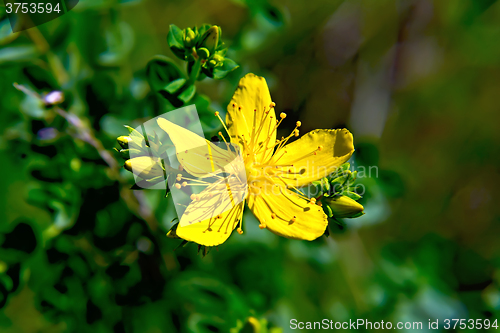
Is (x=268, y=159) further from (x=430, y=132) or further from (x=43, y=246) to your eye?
(x=430, y=132)

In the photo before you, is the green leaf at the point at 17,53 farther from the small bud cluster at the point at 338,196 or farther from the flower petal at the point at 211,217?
the small bud cluster at the point at 338,196

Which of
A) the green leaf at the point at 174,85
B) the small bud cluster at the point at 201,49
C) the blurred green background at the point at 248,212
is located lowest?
the blurred green background at the point at 248,212

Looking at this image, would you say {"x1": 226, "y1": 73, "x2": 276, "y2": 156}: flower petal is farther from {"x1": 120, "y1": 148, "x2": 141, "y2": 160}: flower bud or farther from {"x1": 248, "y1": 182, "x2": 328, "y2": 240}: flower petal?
{"x1": 120, "y1": 148, "x2": 141, "y2": 160}: flower bud

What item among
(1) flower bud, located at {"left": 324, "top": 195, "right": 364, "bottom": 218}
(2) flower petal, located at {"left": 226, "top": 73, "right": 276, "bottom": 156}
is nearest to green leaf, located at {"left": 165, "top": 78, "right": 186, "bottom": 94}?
(2) flower petal, located at {"left": 226, "top": 73, "right": 276, "bottom": 156}

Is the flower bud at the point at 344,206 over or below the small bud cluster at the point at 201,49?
below

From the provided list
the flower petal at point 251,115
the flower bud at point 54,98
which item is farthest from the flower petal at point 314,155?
the flower bud at point 54,98

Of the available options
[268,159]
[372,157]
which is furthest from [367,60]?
[268,159]

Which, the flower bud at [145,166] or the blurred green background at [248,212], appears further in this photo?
the blurred green background at [248,212]
